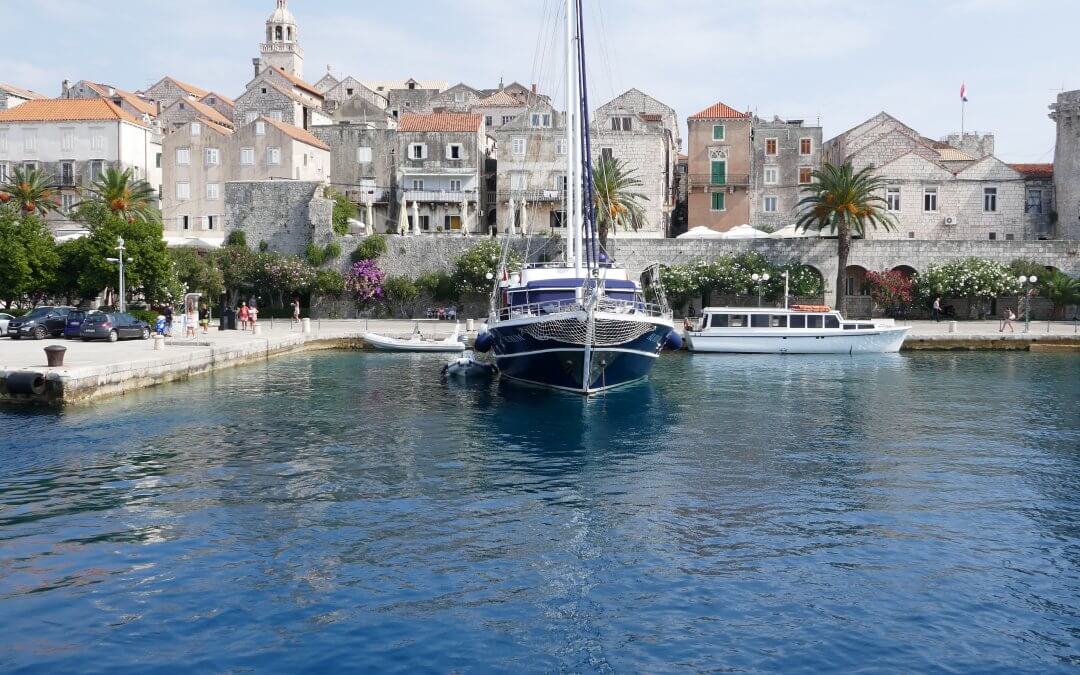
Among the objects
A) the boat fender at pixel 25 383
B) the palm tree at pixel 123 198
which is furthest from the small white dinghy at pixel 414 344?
the boat fender at pixel 25 383

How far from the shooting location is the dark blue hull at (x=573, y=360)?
3009cm

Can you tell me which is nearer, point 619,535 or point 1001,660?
point 1001,660

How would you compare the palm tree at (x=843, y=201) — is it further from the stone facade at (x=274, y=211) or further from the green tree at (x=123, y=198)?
the green tree at (x=123, y=198)

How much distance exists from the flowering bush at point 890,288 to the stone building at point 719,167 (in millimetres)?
14230

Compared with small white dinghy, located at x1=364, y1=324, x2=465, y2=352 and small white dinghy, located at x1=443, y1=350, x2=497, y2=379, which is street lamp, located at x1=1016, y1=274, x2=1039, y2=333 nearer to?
small white dinghy, located at x1=364, y1=324, x2=465, y2=352

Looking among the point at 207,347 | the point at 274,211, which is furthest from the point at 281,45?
the point at 207,347

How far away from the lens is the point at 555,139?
67.8 meters

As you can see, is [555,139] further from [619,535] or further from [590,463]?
[619,535]

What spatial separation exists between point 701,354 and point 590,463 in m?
27.0

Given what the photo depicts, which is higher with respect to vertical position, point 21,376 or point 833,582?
point 21,376

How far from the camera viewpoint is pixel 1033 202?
66188 mm

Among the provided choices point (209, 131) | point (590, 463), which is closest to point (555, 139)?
point (209, 131)

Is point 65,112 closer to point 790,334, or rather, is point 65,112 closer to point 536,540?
point 790,334

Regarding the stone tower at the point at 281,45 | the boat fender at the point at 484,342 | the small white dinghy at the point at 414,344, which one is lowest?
the small white dinghy at the point at 414,344
